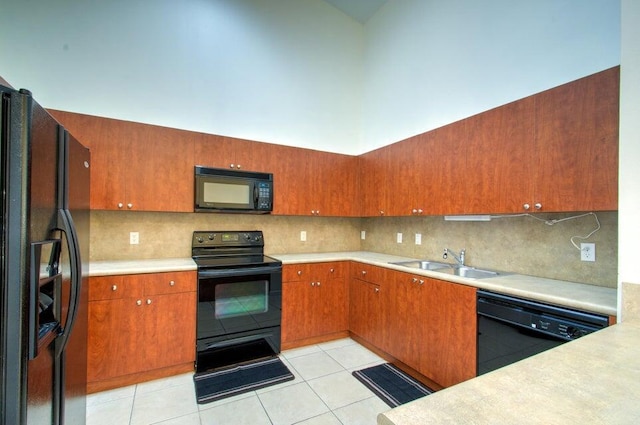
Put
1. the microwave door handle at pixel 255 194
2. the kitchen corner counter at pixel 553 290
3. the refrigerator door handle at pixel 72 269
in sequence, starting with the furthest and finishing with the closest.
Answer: the microwave door handle at pixel 255 194 → the kitchen corner counter at pixel 553 290 → the refrigerator door handle at pixel 72 269

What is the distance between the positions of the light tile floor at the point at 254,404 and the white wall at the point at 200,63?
2326 mm

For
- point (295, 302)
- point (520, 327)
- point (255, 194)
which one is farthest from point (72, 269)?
point (520, 327)

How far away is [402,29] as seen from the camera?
11.3 feet

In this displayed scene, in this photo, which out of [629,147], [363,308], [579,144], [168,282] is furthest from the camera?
[363,308]

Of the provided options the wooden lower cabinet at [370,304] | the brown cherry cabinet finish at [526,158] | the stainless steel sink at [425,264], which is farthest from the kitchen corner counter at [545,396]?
the stainless steel sink at [425,264]

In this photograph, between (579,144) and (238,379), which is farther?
(238,379)

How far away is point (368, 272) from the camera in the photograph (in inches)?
116

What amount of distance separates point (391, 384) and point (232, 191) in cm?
218

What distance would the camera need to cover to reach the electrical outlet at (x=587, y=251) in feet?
6.14

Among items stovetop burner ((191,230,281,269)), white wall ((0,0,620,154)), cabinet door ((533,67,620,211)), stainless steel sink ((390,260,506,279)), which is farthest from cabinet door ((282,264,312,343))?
cabinet door ((533,67,620,211))

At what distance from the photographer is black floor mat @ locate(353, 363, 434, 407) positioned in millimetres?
2156

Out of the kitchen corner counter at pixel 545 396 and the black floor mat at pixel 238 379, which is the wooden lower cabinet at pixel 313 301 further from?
the kitchen corner counter at pixel 545 396

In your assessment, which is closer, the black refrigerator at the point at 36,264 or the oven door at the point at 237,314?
the black refrigerator at the point at 36,264

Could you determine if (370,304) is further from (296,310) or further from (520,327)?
(520,327)
